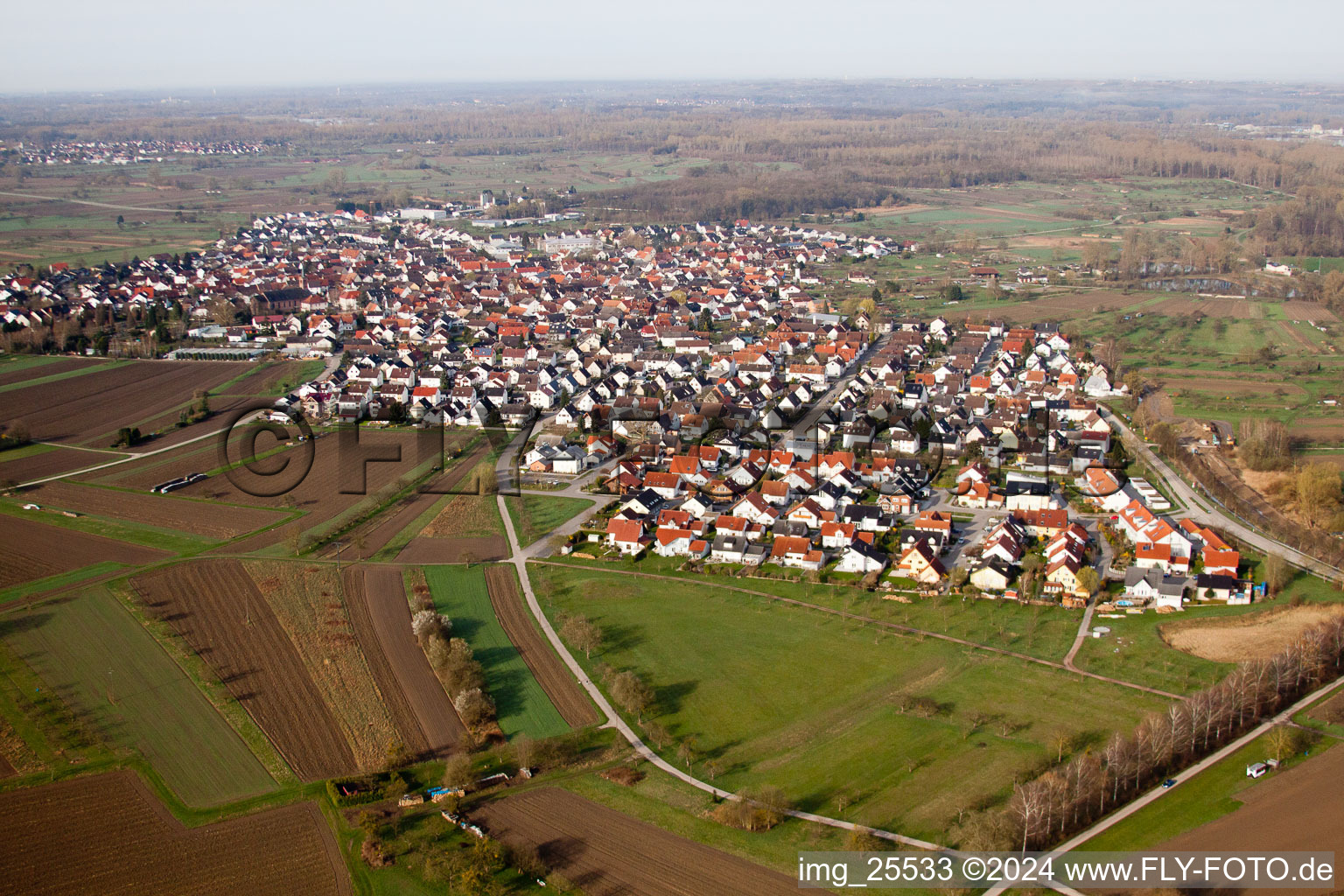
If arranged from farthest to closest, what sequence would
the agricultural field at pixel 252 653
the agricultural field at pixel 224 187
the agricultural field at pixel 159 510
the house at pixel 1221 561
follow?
the agricultural field at pixel 224 187 < the agricultural field at pixel 159 510 < the house at pixel 1221 561 < the agricultural field at pixel 252 653

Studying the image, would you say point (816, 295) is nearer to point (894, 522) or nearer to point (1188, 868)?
point (894, 522)

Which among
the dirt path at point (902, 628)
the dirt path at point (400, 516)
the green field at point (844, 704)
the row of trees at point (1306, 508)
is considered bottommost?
the green field at point (844, 704)

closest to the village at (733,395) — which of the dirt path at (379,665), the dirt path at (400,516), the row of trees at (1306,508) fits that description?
the row of trees at (1306,508)

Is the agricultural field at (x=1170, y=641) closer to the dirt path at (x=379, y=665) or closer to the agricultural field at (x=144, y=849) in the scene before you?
the dirt path at (x=379, y=665)

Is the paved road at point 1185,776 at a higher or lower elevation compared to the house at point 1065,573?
lower

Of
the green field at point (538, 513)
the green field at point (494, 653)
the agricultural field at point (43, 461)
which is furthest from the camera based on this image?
the agricultural field at point (43, 461)

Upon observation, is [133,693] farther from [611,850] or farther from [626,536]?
[626,536]

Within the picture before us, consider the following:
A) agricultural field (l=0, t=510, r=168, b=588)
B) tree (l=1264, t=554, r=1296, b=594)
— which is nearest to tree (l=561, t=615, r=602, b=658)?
agricultural field (l=0, t=510, r=168, b=588)

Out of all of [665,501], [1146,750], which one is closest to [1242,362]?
[665,501]
